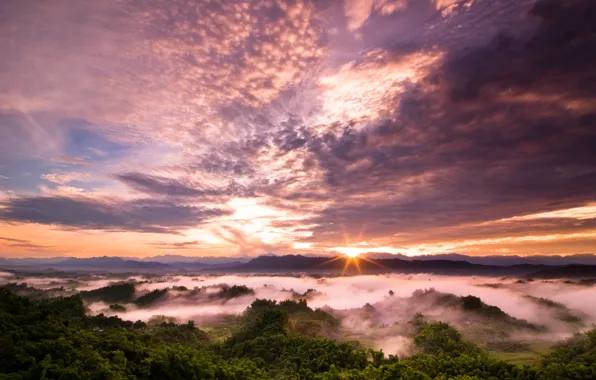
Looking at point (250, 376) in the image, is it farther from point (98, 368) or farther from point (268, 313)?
point (268, 313)

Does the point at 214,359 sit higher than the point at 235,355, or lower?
higher

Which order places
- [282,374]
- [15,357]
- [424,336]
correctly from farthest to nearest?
[424,336]
[282,374]
[15,357]

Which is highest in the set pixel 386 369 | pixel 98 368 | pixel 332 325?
pixel 98 368

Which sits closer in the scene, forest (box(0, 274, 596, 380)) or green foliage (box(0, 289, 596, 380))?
green foliage (box(0, 289, 596, 380))

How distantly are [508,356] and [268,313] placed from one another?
165ft

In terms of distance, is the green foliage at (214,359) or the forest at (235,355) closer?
the green foliage at (214,359)

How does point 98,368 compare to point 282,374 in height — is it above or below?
above

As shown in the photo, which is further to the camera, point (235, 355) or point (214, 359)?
point (235, 355)

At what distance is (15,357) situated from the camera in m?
24.2

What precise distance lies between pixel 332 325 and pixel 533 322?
67521 mm

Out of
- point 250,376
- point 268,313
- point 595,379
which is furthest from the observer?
point 268,313

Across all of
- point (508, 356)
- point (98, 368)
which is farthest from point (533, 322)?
point (98, 368)

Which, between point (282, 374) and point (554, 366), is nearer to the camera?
point (554, 366)

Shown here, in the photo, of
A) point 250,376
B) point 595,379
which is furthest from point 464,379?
point 250,376
